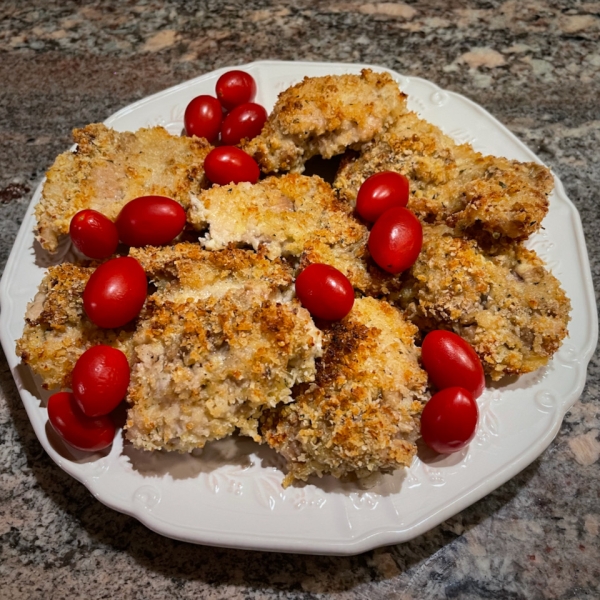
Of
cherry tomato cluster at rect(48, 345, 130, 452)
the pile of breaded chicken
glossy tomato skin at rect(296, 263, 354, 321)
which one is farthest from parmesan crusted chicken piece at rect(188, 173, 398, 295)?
cherry tomato cluster at rect(48, 345, 130, 452)

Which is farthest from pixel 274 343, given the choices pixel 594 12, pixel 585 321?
pixel 594 12

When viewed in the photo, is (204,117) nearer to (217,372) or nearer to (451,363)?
(217,372)

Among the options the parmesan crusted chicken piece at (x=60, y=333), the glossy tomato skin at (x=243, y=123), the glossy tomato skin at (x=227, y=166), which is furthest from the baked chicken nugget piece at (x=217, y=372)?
the glossy tomato skin at (x=243, y=123)

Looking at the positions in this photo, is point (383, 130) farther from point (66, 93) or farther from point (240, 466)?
point (66, 93)

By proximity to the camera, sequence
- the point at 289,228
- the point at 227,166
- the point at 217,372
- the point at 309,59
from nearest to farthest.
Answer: the point at 217,372
the point at 289,228
the point at 227,166
the point at 309,59

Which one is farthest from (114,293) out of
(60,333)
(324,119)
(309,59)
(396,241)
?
(309,59)

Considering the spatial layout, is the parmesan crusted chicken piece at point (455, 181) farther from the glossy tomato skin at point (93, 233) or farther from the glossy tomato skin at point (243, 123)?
the glossy tomato skin at point (93, 233)
